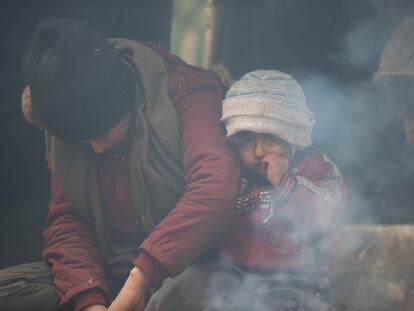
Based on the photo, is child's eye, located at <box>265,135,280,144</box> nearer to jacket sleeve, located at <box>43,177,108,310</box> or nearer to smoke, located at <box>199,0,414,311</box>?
smoke, located at <box>199,0,414,311</box>

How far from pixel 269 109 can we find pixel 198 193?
1.90 feet

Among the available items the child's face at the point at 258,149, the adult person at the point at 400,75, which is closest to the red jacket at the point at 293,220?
the child's face at the point at 258,149

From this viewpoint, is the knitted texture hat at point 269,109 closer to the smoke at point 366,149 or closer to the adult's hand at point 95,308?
the smoke at point 366,149

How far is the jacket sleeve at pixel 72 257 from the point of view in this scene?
2.80 metres

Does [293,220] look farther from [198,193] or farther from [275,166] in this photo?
[198,193]

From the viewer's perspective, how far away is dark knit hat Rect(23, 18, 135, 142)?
2658 millimetres

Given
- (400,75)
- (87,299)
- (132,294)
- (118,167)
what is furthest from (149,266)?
(400,75)

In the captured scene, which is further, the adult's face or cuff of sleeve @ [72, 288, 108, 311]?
the adult's face

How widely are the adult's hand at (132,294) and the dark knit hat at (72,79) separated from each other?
2.56 ft

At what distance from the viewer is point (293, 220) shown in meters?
2.73

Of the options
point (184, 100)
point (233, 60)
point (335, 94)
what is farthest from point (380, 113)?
point (184, 100)

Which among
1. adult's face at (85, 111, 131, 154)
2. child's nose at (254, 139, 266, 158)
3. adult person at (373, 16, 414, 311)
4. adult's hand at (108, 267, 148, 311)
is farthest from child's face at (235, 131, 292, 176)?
adult person at (373, 16, 414, 311)

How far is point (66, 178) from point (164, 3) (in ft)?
4.92

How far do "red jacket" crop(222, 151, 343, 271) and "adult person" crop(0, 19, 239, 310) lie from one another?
150 mm
